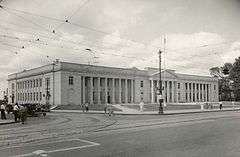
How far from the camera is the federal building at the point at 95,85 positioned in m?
68.6

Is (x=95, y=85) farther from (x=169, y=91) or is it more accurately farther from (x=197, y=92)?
(x=197, y=92)

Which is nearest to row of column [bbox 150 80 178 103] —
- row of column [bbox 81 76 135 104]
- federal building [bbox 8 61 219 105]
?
federal building [bbox 8 61 219 105]

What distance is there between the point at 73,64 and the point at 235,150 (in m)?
61.9

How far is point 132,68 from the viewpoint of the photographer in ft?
268

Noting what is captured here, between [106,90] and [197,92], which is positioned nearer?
[106,90]

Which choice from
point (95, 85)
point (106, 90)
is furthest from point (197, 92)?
point (95, 85)

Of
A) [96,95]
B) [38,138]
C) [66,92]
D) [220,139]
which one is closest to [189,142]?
[220,139]

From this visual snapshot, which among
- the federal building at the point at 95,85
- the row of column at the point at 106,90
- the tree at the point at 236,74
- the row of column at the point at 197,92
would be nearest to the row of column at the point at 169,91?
the federal building at the point at 95,85

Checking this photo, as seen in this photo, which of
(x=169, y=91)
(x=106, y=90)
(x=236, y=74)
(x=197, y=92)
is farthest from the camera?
(x=197, y=92)

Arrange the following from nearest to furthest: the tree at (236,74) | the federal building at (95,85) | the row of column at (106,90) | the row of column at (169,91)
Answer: the federal building at (95,85)
the row of column at (106,90)
the row of column at (169,91)
the tree at (236,74)

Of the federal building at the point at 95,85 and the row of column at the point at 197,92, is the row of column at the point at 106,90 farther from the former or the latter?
the row of column at the point at 197,92

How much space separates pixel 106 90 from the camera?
7481 cm

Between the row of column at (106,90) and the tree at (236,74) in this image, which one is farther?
the tree at (236,74)

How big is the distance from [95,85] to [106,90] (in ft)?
10.4
